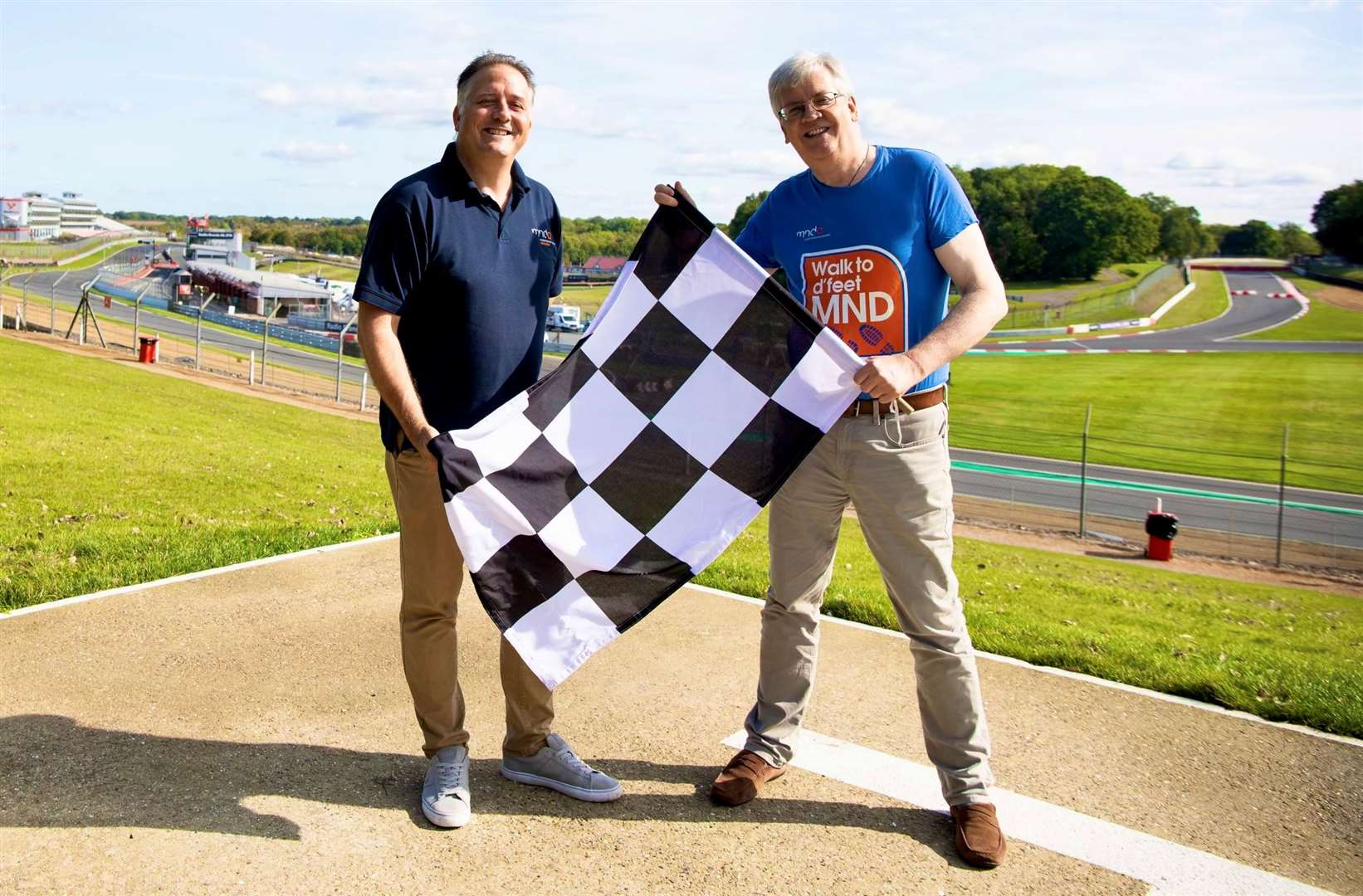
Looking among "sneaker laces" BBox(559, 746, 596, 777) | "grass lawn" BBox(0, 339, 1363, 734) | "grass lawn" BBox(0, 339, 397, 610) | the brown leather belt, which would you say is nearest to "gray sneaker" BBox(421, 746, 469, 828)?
"sneaker laces" BBox(559, 746, 596, 777)

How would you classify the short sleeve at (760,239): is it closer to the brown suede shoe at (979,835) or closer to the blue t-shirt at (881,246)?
the blue t-shirt at (881,246)

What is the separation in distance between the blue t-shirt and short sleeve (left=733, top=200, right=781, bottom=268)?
0.11 m

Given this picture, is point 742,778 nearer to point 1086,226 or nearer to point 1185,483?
point 1185,483

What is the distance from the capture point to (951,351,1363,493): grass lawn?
103 feet

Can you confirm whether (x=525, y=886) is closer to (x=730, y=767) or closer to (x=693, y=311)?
(x=730, y=767)

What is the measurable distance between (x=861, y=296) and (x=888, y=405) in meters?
0.39

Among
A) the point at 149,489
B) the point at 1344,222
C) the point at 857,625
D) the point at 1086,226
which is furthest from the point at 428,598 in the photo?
the point at 1344,222

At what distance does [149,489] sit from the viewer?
941 centimetres

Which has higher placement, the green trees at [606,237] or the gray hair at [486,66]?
the green trees at [606,237]

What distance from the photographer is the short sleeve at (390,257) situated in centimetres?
333

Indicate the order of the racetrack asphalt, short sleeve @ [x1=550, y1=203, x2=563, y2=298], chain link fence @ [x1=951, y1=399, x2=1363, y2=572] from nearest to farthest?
short sleeve @ [x1=550, y1=203, x2=563, y2=298], chain link fence @ [x1=951, y1=399, x2=1363, y2=572], the racetrack asphalt

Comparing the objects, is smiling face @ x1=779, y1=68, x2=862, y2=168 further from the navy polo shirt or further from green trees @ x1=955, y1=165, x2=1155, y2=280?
green trees @ x1=955, y1=165, x2=1155, y2=280

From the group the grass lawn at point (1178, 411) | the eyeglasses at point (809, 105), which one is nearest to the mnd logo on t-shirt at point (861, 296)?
the eyeglasses at point (809, 105)

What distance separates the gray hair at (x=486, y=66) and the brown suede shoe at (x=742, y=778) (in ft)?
7.93
